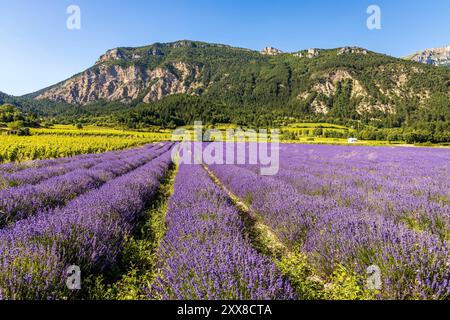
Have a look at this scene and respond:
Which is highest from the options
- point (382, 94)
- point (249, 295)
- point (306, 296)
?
point (382, 94)

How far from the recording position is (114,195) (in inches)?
179

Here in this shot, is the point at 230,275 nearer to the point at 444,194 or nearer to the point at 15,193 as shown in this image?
the point at 15,193

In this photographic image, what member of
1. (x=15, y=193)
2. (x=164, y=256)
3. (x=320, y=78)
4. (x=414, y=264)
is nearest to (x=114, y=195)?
(x=15, y=193)

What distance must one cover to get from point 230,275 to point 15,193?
4.30 meters
